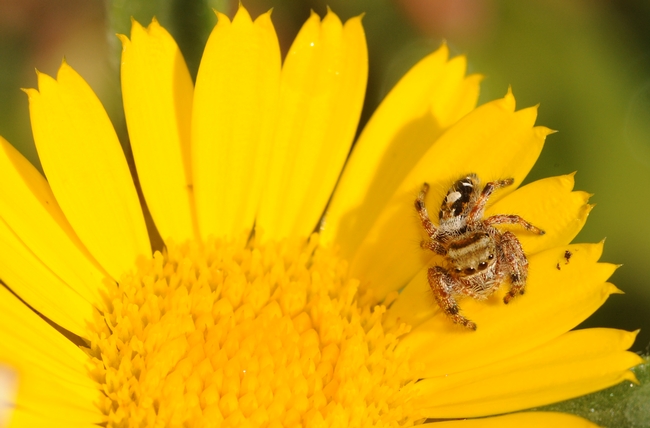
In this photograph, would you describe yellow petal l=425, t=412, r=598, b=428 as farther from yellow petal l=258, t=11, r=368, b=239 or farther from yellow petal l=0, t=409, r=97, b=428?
yellow petal l=0, t=409, r=97, b=428

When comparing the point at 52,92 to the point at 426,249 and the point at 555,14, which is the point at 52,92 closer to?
the point at 426,249

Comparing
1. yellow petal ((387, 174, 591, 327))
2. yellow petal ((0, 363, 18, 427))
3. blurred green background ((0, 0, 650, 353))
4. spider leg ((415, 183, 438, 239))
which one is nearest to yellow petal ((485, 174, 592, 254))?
yellow petal ((387, 174, 591, 327))

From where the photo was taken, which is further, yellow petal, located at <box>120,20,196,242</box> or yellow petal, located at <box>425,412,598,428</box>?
yellow petal, located at <box>120,20,196,242</box>

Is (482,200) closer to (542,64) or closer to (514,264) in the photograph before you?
(514,264)

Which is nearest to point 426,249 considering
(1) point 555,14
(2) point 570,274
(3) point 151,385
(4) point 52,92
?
(2) point 570,274

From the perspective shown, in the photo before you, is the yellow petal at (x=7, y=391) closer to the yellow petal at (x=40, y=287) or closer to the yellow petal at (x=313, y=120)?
the yellow petal at (x=40, y=287)

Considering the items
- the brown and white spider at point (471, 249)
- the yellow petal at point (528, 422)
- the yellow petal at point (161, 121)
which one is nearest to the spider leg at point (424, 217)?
the brown and white spider at point (471, 249)

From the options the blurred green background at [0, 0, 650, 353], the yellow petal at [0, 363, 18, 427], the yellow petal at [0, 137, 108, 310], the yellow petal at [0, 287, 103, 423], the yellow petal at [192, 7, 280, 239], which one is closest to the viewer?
the yellow petal at [0, 363, 18, 427]

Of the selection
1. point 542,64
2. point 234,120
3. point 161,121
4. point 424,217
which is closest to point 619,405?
point 424,217
